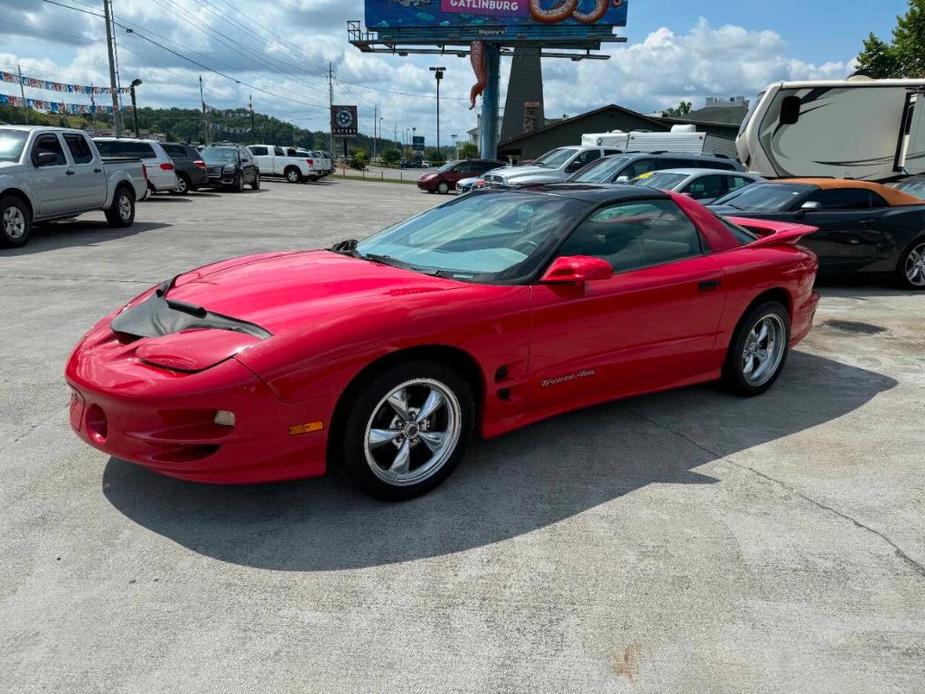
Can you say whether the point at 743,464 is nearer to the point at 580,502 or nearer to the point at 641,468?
the point at 641,468

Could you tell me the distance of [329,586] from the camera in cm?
265

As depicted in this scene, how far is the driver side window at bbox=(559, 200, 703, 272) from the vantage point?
388 centimetres

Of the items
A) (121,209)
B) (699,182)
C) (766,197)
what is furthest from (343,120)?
(766,197)

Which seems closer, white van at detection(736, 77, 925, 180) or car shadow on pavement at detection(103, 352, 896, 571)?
car shadow on pavement at detection(103, 352, 896, 571)

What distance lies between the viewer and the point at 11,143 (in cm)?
1124

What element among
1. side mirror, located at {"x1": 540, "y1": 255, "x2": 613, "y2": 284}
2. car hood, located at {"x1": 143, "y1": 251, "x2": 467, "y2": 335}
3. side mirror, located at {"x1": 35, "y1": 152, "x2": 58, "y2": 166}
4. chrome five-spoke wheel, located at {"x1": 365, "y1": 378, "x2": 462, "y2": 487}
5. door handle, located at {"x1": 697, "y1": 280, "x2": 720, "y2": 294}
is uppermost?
side mirror, located at {"x1": 35, "y1": 152, "x2": 58, "y2": 166}

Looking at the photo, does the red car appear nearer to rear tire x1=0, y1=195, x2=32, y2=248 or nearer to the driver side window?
the driver side window

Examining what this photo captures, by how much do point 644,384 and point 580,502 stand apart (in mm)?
1066

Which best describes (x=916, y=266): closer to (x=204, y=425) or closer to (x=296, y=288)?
(x=296, y=288)

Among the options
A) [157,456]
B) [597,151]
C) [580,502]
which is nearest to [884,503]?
[580,502]

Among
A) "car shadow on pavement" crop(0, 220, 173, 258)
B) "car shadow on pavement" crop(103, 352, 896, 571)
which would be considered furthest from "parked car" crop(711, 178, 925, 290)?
"car shadow on pavement" crop(0, 220, 173, 258)

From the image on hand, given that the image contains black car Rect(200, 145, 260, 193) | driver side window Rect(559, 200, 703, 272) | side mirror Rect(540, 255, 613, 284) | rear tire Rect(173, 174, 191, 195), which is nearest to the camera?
side mirror Rect(540, 255, 613, 284)

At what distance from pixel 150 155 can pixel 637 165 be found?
1366 cm

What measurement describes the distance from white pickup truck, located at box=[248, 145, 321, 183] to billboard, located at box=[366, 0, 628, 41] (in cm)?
942
